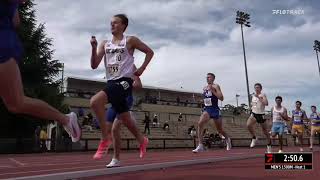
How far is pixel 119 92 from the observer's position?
6.50 meters

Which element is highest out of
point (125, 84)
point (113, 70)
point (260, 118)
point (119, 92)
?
point (113, 70)

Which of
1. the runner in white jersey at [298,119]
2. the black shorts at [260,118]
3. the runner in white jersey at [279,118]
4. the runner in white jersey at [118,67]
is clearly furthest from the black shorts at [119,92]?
the runner in white jersey at [298,119]

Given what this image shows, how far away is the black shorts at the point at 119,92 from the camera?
255 inches

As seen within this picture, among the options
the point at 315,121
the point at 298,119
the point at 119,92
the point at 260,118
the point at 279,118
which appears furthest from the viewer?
the point at 315,121

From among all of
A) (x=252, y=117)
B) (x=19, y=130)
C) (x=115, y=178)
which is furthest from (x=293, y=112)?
(x=19, y=130)

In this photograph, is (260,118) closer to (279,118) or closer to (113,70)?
(279,118)

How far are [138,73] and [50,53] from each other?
23787 millimetres

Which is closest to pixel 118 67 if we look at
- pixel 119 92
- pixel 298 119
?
pixel 119 92

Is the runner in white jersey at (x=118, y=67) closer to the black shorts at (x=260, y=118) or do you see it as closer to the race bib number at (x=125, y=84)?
the race bib number at (x=125, y=84)

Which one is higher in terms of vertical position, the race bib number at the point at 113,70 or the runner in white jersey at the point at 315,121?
the race bib number at the point at 113,70

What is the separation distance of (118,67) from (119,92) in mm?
411

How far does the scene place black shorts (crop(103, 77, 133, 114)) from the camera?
6.48 metres

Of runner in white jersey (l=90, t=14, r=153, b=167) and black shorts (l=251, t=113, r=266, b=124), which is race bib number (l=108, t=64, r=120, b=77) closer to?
runner in white jersey (l=90, t=14, r=153, b=167)

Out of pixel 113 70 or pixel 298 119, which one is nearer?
pixel 113 70
